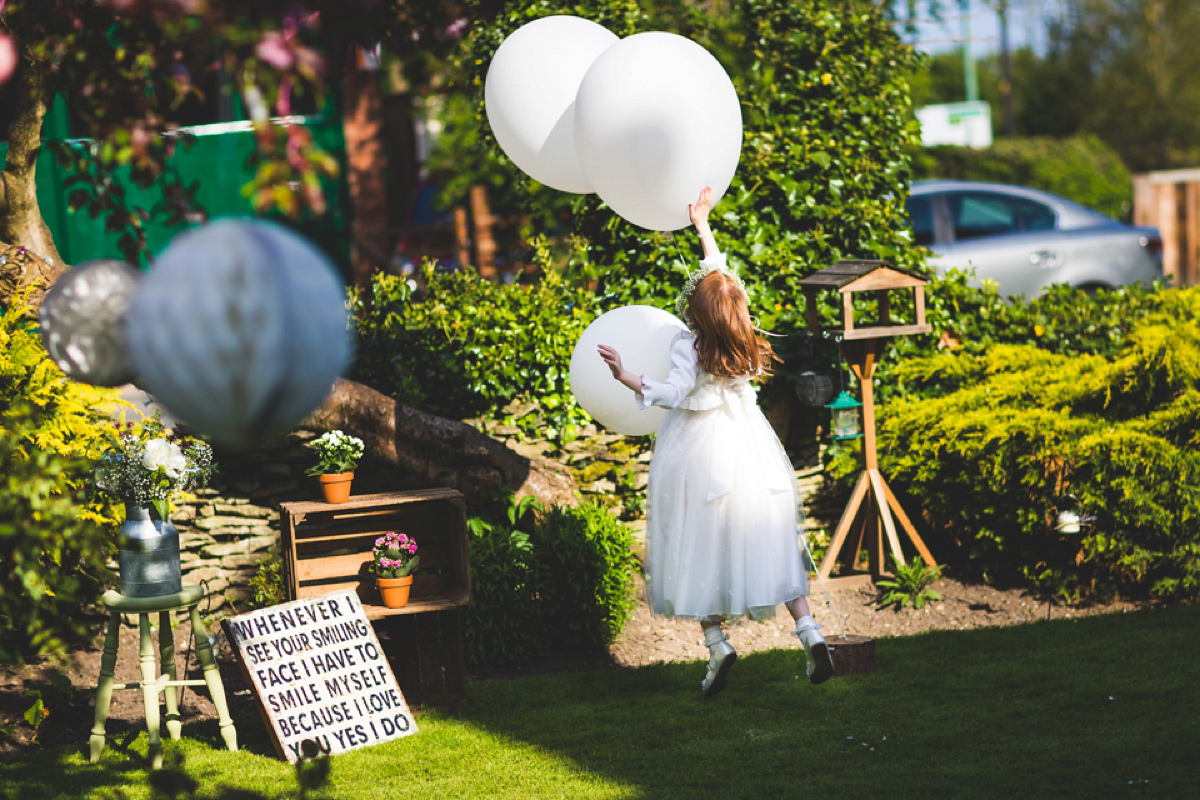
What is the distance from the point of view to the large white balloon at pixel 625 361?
4.02 meters

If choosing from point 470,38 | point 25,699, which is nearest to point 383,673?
point 25,699

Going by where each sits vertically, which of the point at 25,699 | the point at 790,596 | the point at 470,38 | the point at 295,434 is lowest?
the point at 25,699

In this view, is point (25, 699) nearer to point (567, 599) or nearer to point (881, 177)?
point (567, 599)

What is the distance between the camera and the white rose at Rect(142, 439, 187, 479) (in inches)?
151

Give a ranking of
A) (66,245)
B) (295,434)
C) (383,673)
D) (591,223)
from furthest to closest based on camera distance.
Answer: (66,245) → (591,223) → (295,434) → (383,673)

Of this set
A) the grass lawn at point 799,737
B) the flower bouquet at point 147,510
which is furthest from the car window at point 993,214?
the flower bouquet at point 147,510

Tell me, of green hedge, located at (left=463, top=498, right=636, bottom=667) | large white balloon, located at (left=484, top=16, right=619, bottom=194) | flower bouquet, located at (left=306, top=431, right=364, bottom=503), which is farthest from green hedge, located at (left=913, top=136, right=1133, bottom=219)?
flower bouquet, located at (left=306, top=431, right=364, bottom=503)

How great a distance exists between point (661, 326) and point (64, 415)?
7.64 ft

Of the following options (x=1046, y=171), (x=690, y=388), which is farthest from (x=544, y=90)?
(x=1046, y=171)

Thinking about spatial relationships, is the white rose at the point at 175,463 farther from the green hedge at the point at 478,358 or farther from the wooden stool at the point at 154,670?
the green hedge at the point at 478,358

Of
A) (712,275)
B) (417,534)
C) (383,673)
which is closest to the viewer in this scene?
(712,275)

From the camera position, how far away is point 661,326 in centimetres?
408

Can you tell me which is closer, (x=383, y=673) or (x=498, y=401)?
(x=383, y=673)

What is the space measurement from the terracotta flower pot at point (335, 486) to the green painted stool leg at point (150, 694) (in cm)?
82
